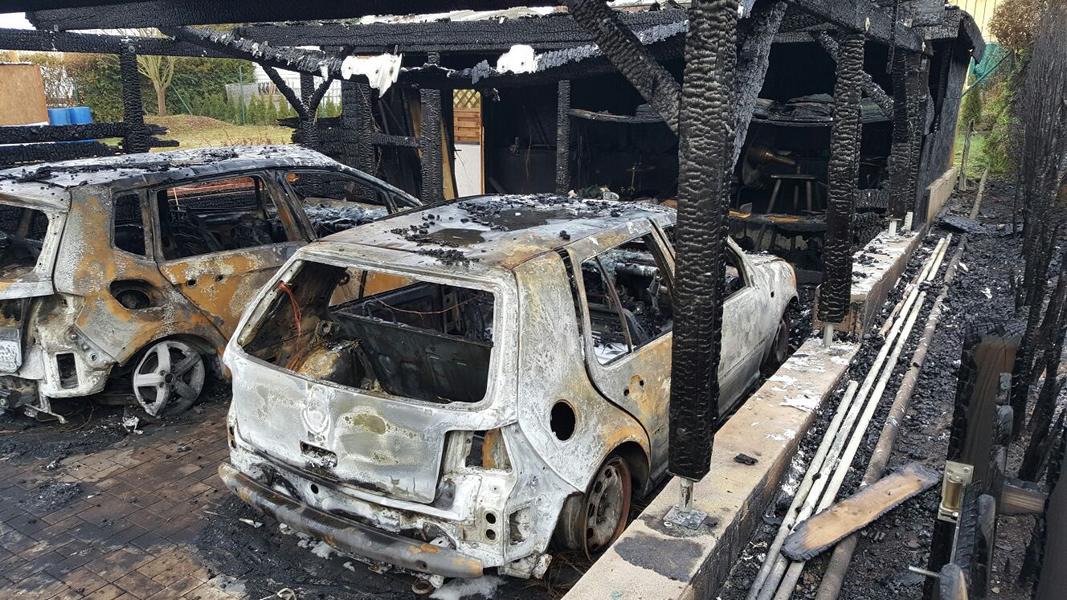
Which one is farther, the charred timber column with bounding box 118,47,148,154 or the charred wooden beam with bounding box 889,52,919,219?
the charred timber column with bounding box 118,47,148,154

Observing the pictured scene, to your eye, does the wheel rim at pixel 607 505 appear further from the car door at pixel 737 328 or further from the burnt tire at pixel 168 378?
the burnt tire at pixel 168 378

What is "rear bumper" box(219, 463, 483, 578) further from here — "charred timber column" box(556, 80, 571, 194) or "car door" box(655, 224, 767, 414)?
"charred timber column" box(556, 80, 571, 194)

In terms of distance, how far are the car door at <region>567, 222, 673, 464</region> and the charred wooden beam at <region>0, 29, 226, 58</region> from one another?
7206mm

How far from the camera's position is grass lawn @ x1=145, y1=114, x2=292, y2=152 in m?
21.4

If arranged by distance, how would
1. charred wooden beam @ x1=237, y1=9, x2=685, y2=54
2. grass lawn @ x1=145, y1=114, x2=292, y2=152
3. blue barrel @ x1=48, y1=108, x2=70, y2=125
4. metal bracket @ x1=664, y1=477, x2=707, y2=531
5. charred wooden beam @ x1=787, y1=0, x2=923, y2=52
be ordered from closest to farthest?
metal bracket @ x1=664, y1=477, x2=707, y2=531 < charred wooden beam @ x1=787, y1=0, x2=923, y2=52 < charred wooden beam @ x1=237, y1=9, x2=685, y2=54 < blue barrel @ x1=48, y1=108, x2=70, y2=125 < grass lawn @ x1=145, y1=114, x2=292, y2=152

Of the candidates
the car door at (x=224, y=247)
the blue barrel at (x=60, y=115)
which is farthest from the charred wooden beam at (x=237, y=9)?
the blue barrel at (x=60, y=115)

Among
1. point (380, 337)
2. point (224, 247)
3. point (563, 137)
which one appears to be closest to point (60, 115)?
point (224, 247)

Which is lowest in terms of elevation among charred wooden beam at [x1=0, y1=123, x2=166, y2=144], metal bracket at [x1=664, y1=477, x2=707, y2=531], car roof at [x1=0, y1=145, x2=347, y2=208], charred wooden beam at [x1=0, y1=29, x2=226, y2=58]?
metal bracket at [x1=664, y1=477, x2=707, y2=531]

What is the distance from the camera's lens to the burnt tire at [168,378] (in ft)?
18.2

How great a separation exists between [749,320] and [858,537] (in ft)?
5.66

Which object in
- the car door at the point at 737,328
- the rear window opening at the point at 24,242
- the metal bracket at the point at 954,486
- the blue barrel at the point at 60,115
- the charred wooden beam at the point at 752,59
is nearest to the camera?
the metal bracket at the point at 954,486

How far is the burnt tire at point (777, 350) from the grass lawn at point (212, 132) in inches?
687

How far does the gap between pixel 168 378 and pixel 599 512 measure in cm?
365

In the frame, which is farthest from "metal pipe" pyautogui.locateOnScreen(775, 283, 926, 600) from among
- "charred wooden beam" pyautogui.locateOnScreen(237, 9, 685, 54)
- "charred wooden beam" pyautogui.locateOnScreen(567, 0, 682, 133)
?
"charred wooden beam" pyautogui.locateOnScreen(237, 9, 685, 54)
